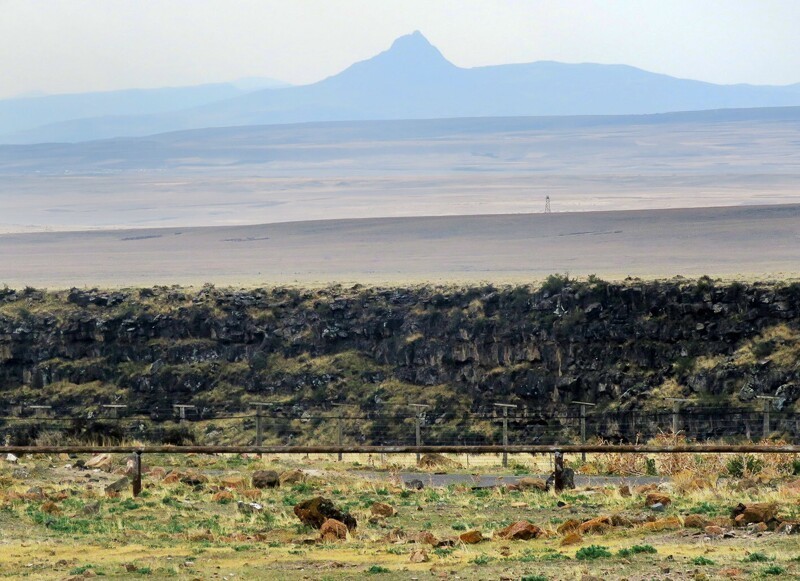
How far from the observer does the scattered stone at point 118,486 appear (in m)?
16.7

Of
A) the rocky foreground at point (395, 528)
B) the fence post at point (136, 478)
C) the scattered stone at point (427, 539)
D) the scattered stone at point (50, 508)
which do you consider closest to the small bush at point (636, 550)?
the rocky foreground at point (395, 528)

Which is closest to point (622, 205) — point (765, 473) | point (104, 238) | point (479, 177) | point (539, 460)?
point (104, 238)

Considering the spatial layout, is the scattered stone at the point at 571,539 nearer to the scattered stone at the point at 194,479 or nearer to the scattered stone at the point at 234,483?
the scattered stone at the point at 234,483

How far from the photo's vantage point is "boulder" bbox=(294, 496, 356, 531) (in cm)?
1359

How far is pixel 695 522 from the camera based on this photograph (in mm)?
12758

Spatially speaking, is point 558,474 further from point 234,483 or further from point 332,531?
point 234,483

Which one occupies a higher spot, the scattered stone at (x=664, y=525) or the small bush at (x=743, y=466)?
the scattered stone at (x=664, y=525)

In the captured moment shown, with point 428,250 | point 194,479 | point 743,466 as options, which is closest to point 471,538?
point 194,479

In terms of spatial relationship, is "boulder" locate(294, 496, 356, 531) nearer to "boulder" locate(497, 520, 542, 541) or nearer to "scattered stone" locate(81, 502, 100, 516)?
"boulder" locate(497, 520, 542, 541)

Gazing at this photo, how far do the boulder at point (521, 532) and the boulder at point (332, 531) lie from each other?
4.91 feet

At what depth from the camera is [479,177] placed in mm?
154375

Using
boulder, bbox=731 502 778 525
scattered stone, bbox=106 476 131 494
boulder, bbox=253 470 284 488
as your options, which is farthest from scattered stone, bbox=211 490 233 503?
boulder, bbox=731 502 778 525

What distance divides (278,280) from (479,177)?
322ft

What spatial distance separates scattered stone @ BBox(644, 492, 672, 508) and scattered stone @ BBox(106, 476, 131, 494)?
6.44 m
